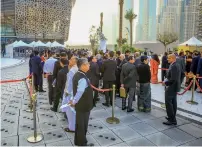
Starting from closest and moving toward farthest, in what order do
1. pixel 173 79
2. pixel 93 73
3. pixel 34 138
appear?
pixel 34 138
pixel 173 79
pixel 93 73

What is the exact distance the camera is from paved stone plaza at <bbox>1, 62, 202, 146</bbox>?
4305mm

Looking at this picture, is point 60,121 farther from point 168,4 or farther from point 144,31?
point 144,31

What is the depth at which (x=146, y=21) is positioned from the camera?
132m

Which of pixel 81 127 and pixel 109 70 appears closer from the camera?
pixel 81 127

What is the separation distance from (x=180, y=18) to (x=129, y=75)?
285ft

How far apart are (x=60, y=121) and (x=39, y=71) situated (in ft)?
12.5

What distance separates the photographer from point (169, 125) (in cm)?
521

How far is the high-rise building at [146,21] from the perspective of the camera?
124 metres

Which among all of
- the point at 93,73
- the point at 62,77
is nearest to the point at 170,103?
the point at 93,73

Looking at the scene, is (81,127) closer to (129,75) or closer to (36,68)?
(129,75)

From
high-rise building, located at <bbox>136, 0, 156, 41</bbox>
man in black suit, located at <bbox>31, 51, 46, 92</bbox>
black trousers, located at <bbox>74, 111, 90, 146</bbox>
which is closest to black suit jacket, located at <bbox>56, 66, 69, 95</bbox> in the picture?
black trousers, located at <bbox>74, 111, 90, 146</bbox>

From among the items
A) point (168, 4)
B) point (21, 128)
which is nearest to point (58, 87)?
point (21, 128)

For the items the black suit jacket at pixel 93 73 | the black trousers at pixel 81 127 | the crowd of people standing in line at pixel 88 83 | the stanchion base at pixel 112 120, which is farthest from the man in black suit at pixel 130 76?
the black trousers at pixel 81 127

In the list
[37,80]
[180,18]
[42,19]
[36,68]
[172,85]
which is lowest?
[37,80]
